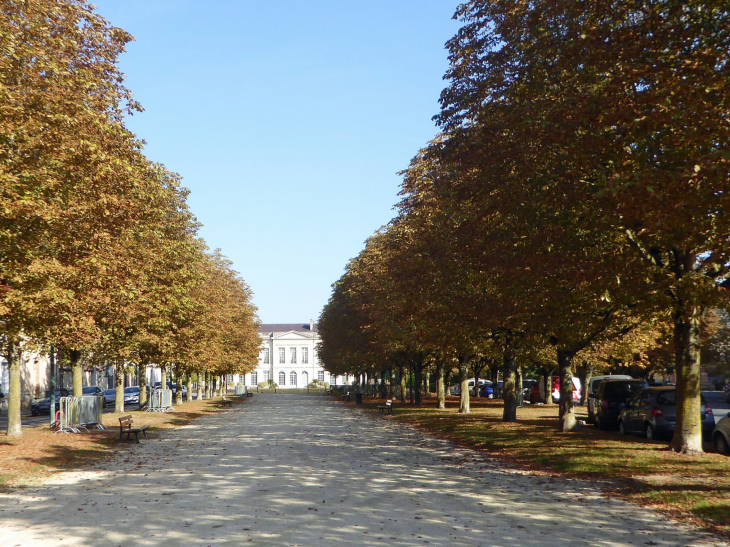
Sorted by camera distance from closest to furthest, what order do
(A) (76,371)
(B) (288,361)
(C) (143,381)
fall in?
(A) (76,371) → (C) (143,381) → (B) (288,361)

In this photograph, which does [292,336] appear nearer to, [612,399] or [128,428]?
[128,428]

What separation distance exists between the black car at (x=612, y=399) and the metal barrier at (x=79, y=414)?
17.5 meters

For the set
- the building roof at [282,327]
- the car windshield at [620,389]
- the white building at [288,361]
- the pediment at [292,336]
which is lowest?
the white building at [288,361]

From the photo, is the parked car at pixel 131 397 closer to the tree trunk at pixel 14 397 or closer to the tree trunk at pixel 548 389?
the tree trunk at pixel 548 389

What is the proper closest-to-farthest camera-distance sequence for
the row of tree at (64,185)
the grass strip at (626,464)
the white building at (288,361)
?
the grass strip at (626,464), the row of tree at (64,185), the white building at (288,361)

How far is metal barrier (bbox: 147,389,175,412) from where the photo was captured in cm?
4006

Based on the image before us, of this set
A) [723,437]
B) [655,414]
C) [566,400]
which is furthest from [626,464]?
[566,400]

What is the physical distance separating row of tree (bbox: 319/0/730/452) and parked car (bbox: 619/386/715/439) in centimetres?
208

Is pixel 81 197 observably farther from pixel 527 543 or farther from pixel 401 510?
pixel 527 543

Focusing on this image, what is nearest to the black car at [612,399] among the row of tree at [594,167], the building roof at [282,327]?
the row of tree at [594,167]

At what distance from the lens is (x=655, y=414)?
792 inches

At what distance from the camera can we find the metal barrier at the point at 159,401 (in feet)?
131

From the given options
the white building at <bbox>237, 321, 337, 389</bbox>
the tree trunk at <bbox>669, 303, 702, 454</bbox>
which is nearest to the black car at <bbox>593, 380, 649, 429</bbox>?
the tree trunk at <bbox>669, 303, 702, 454</bbox>

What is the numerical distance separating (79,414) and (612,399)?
18.1 metres
